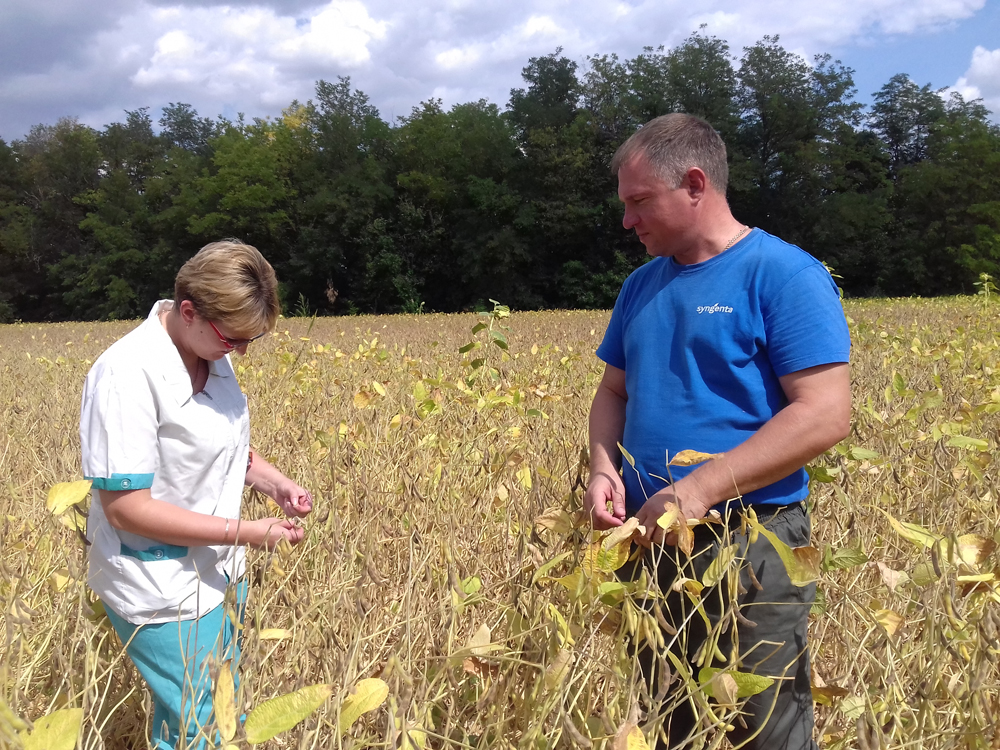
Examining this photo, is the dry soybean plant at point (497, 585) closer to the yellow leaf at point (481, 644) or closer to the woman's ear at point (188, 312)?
the yellow leaf at point (481, 644)

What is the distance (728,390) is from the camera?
1479 millimetres

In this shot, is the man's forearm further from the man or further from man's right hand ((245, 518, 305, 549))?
man's right hand ((245, 518, 305, 549))

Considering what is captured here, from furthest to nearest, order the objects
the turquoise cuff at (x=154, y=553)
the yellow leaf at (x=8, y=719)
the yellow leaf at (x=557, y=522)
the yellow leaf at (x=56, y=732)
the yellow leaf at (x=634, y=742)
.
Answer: the turquoise cuff at (x=154, y=553) → the yellow leaf at (x=557, y=522) → the yellow leaf at (x=634, y=742) → the yellow leaf at (x=56, y=732) → the yellow leaf at (x=8, y=719)

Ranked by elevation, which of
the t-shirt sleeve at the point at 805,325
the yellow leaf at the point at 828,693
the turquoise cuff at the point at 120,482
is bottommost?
the yellow leaf at the point at 828,693

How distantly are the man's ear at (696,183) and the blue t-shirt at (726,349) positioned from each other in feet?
0.41

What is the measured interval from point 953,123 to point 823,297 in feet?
140

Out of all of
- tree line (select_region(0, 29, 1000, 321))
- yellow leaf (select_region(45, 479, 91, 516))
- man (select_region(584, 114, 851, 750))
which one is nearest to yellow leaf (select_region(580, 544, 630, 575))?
man (select_region(584, 114, 851, 750))

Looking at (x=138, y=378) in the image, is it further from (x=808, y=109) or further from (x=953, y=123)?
(x=953, y=123)

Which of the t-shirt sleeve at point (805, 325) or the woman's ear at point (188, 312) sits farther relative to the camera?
the woman's ear at point (188, 312)

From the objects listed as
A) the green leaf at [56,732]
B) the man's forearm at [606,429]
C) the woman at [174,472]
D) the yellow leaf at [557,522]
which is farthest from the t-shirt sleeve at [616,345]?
the green leaf at [56,732]

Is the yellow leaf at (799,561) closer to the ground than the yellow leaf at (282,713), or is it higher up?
higher up

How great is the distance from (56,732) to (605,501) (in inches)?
39.7

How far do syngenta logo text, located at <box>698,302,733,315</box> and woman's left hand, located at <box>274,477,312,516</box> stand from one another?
3.09 ft

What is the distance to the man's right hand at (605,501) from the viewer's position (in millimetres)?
1500
